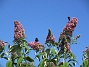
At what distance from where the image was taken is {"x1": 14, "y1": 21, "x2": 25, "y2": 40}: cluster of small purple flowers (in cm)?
702

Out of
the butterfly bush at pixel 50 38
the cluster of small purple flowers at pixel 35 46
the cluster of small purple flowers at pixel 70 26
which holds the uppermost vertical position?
the cluster of small purple flowers at pixel 70 26

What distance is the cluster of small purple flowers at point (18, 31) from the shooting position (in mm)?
7023

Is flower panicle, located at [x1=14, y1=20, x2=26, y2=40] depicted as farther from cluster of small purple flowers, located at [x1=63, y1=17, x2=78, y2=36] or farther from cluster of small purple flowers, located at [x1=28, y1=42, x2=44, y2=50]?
cluster of small purple flowers, located at [x1=63, y1=17, x2=78, y2=36]

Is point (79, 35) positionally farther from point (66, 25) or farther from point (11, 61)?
point (11, 61)

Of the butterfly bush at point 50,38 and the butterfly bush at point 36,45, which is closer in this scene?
the butterfly bush at point 50,38

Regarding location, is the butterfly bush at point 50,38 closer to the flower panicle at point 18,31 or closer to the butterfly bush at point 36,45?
the butterfly bush at point 36,45

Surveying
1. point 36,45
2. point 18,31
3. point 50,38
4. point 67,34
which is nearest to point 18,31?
point 18,31

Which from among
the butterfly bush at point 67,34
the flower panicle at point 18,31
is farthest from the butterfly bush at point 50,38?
the flower panicle at point 18,31

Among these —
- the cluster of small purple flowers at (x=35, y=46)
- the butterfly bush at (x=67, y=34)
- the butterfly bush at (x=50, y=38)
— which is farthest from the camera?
the cluster of small purple flowers at (x=35, y=46)

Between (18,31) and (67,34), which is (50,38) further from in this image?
(18,31)

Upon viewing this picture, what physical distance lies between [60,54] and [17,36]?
1.26 meters

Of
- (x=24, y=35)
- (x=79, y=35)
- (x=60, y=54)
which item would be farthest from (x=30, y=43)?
(x=79, y=35)

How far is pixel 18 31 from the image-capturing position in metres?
7.16

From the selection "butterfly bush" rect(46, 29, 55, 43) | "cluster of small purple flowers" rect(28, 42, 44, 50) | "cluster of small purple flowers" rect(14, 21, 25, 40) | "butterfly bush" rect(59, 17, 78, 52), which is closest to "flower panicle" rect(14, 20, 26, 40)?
"cluster of small purple flowers" rect(14, 21, 25, 40)
